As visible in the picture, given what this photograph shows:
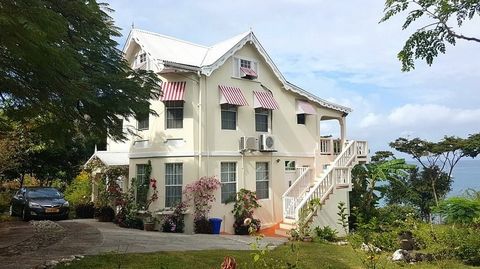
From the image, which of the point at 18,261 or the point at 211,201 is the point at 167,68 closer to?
the point at 211,201

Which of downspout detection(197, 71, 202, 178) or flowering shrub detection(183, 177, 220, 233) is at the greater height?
downspout detection(197, 71, 202, 178)

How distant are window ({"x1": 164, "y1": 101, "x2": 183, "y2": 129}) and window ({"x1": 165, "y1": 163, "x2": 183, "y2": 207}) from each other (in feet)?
5.91

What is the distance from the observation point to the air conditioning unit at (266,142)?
819 inches

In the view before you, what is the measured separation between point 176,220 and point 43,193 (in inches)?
340

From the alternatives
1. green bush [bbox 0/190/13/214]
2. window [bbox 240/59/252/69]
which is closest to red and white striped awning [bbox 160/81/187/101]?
window [bbox 240/59/252/69]

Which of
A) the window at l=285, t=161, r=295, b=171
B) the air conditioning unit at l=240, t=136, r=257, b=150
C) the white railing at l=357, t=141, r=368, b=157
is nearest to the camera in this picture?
the air conditioning unit at l=240, t=136, r=257, b=150

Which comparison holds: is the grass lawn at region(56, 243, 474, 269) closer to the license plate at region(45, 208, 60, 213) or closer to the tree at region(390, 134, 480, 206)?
the license plate at region(45, 208, 60, 213)

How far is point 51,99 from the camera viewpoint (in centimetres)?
879

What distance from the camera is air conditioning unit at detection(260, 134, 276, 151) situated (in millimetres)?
20812

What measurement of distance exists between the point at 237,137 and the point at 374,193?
8.68 metres

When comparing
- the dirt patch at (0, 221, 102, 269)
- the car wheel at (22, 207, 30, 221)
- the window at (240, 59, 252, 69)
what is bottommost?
the dirt patch at (0, 221, 102, 269)

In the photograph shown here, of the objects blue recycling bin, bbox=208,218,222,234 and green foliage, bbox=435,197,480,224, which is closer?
green foliage, bbox=435,197,480,224

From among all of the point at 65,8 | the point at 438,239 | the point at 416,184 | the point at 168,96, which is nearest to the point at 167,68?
the point at 168,96

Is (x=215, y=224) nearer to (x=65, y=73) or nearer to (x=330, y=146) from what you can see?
(x=330, y=146)
